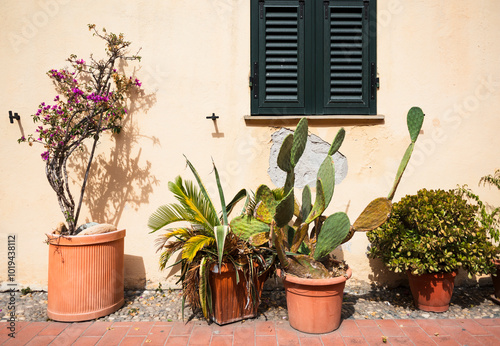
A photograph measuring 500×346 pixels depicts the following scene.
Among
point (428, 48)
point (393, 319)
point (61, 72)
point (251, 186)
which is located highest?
point (428, 48)

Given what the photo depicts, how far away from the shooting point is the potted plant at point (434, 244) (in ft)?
9.70

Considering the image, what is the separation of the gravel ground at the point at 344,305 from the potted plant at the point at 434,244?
0.23 meters

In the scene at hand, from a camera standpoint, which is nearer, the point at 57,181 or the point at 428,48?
the point at 57,181

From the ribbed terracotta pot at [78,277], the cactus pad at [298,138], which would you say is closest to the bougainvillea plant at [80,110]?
the ribbed terracotta pot at [78,277]

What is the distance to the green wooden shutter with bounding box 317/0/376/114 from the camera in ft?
11.8

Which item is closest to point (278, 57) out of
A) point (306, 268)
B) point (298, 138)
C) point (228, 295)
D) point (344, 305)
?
point (298, 138)

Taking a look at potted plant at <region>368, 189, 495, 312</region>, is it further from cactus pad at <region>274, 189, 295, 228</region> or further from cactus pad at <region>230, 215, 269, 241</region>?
cactus pad at <region>230, 215, 269, 241</region>

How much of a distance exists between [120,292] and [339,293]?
1939 mm

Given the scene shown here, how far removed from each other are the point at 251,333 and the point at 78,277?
1.51 metres

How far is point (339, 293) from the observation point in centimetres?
278

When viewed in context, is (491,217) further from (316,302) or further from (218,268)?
(218,268)

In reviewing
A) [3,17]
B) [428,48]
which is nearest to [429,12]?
[428,48]

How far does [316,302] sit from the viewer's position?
8.92 ft

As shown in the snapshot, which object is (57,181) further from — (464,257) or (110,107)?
(464,257)
